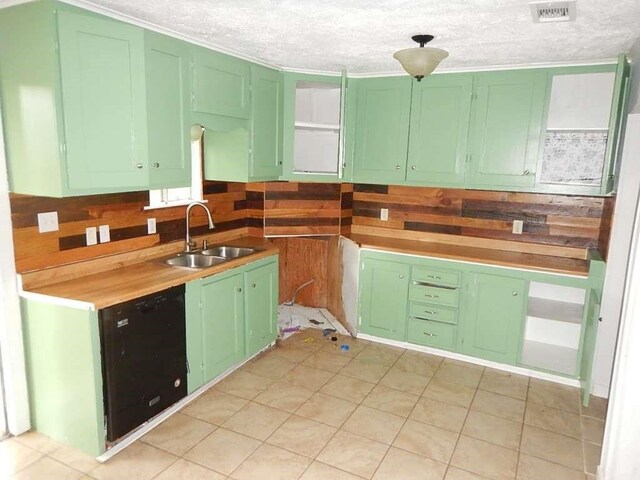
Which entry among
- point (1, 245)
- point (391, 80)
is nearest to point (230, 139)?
point (391, 80)

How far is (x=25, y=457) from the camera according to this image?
2.41m

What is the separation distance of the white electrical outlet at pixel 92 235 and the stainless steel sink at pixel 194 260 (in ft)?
1.76

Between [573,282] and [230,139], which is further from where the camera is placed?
[230,139]

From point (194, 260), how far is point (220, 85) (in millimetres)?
1299

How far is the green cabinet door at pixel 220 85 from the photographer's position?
2.99m

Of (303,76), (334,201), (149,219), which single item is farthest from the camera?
(334,201)

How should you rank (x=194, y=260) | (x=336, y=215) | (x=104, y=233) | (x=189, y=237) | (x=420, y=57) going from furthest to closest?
(x=336, y=215), (x=189, y=237), (x=194, y=260), (x=104, y=233), (x=420, y=57)

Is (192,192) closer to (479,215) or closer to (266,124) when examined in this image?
(266,124)

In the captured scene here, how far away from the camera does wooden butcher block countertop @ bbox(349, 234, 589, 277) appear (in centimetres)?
336

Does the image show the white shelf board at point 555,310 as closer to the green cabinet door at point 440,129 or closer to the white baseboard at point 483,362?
the white baseboard at point 483,362

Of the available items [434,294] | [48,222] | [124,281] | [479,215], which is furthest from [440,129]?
[48,222]

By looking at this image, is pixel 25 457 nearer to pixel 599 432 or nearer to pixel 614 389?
pixel 614 389

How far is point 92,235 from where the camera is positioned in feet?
9.24

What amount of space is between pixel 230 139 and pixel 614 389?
9.74 feet
